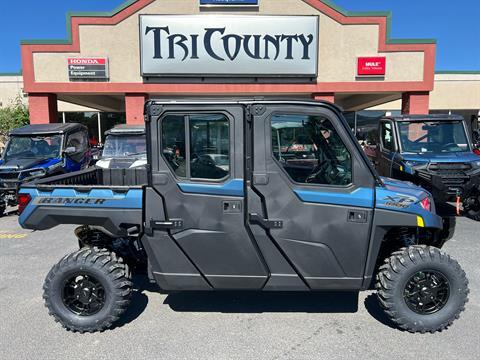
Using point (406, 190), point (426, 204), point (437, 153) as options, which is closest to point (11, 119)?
point (437, 153)

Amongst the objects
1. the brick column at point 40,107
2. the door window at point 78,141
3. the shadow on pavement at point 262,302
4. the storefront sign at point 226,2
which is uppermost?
the storefront sign at point 226,2

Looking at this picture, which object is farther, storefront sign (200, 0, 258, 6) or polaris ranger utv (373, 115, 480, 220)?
storefront sign (200, 0, 258, 6)

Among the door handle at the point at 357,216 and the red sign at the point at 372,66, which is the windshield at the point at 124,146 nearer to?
the door handle at the point at 357,216

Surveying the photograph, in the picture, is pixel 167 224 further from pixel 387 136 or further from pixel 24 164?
pixel 24 164

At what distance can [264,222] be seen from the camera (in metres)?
2.98

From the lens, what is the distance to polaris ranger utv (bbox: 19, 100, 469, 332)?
9.72ft

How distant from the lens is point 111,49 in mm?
13867

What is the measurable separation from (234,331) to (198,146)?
175cm

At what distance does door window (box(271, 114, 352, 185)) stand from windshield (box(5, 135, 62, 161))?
7.56 metres

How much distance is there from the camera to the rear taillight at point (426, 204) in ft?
10.5

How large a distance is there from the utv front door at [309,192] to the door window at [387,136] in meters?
5.02

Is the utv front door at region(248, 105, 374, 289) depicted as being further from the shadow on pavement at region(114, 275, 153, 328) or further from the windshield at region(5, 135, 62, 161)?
the windshield at region(5, 135, 62, 161)

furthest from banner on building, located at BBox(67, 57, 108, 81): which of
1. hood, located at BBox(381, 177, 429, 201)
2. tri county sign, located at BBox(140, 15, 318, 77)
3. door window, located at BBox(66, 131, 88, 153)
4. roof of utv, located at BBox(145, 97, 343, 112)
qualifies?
hood, located at BBox(381, 177, 429, 201)

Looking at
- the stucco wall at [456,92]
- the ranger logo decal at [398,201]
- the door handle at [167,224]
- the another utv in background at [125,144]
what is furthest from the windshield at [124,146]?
the stucco wall at [456,92]
